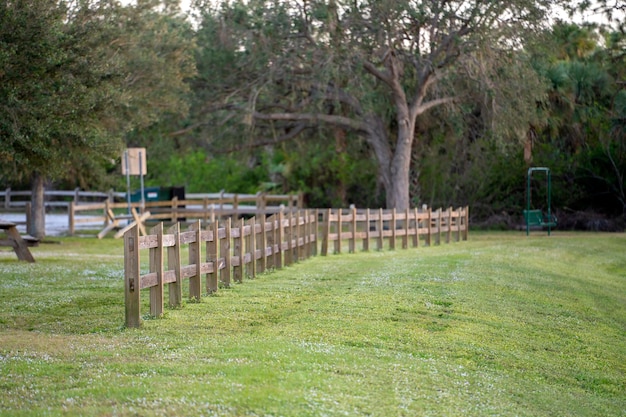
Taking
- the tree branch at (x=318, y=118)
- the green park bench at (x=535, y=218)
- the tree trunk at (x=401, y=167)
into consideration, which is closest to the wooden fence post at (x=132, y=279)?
the tree branch at (x=318, y=118)

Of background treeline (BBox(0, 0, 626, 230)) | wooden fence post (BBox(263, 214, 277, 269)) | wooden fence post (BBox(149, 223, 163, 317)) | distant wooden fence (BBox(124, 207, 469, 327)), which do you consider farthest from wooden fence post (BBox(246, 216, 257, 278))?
background treeline (BBox(0, 0, 626, 230))

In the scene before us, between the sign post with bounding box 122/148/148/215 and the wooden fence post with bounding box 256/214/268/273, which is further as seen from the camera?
the sign post with bounding box 122/148/148/215

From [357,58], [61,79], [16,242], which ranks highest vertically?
[357,58]

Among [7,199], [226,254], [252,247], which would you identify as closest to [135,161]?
[252,247]

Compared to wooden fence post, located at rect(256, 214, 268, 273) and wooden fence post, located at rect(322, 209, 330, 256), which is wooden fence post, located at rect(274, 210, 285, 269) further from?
wooden fence post, located at rect(322, 209, 330, 256)

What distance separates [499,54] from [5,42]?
1755 centimetres

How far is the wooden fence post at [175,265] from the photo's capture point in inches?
472

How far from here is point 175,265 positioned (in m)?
12.2

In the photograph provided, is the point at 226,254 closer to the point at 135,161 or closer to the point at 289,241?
the point at 289,241

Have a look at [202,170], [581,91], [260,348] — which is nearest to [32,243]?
[260,348]

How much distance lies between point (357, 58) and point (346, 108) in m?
7.66

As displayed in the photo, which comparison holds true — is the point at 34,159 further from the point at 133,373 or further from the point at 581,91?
the point at 581,91

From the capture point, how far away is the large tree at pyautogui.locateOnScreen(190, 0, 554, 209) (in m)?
29.4

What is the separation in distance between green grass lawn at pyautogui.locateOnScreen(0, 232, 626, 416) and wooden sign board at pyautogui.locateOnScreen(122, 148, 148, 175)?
11559mm
